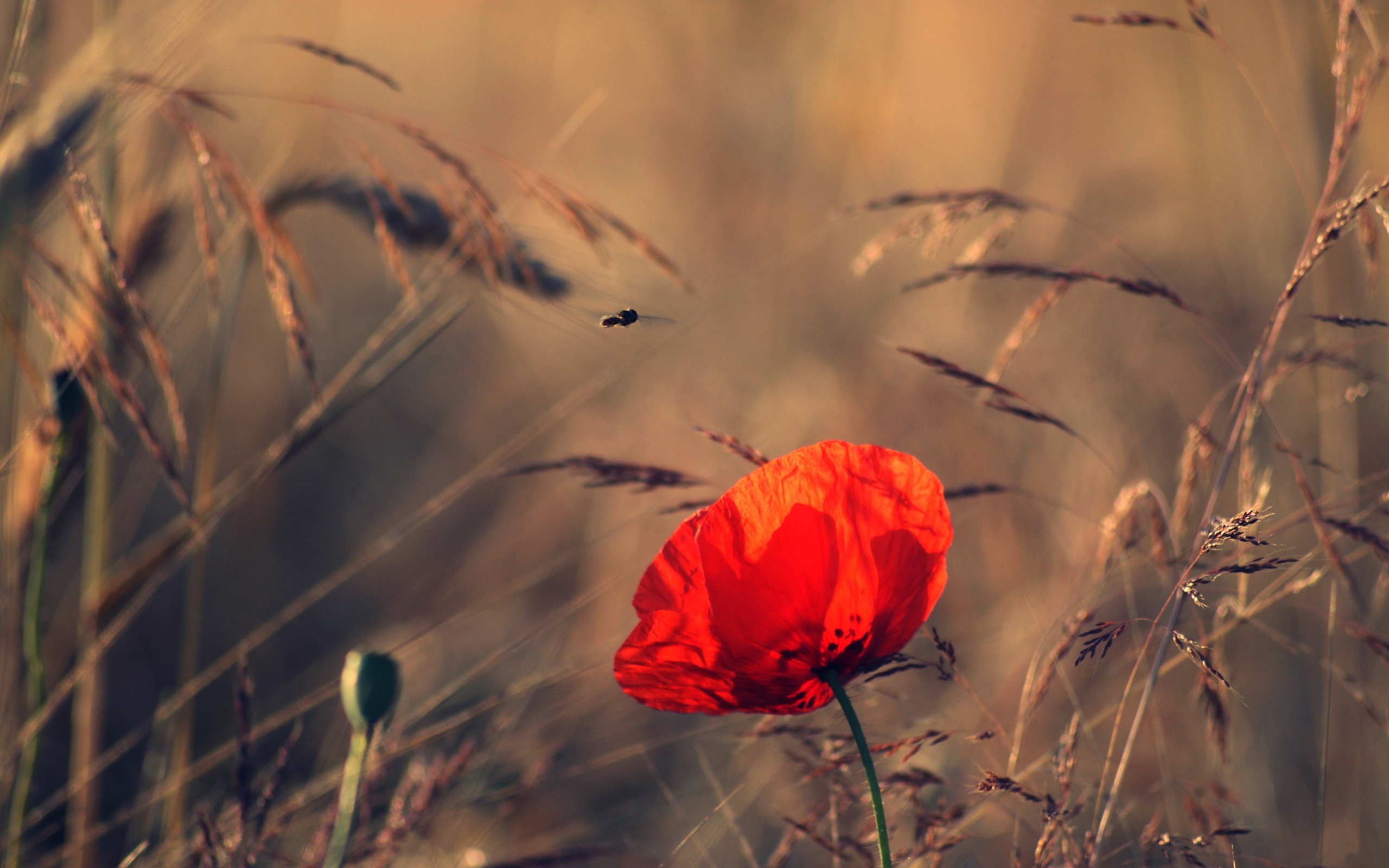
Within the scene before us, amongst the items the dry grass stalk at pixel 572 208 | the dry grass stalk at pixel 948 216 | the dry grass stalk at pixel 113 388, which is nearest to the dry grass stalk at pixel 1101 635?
the dry grass stalk at pixel 948 216

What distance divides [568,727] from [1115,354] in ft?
3.84

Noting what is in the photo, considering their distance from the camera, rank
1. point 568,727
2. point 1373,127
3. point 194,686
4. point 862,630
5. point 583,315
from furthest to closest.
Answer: point 1373,127 → point 568,727 → point 583,315 → point 194,686 → point 862,630

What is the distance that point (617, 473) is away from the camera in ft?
2.50

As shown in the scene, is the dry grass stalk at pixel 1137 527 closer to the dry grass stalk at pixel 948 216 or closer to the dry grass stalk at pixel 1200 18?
the dry grass stalk at pixel 948 216

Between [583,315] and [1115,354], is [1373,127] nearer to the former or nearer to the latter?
[1115,354]

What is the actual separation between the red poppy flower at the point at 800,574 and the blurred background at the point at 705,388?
0.75 ft

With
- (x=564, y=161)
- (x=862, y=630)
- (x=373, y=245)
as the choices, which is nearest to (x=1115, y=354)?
(x=862, y=630)

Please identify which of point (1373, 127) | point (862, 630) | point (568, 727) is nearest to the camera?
point (862, 630)

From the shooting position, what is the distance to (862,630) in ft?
1.68

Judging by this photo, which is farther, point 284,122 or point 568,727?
point 284,122

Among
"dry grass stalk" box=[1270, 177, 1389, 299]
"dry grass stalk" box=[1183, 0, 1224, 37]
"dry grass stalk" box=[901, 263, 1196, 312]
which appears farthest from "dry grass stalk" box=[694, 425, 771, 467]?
"dry grass stalk" box=[1183, 0, 1224, 37]

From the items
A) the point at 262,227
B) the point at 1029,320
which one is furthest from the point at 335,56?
the point at 1029,320

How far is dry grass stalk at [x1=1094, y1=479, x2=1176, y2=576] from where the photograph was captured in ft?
2.63

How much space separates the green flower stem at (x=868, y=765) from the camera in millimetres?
453
